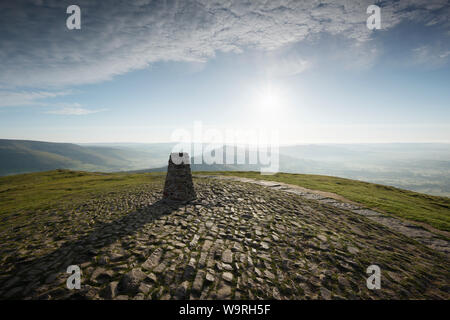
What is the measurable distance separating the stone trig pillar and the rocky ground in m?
1.85

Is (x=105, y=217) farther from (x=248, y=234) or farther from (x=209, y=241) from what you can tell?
(x=248, y=234)

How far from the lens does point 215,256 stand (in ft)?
24.4

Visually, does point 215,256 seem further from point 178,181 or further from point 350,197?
point 350,197

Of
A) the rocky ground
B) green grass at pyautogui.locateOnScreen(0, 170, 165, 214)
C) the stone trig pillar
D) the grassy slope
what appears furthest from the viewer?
green grass at pyautogui.locateOnScreen(0, 170, 165, 214)

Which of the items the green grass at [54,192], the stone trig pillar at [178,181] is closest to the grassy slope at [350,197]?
the green grass at [54,192]

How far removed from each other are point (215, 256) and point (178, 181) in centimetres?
788

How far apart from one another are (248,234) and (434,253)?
30.2ft

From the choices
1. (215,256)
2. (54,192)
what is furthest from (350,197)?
(54,192)

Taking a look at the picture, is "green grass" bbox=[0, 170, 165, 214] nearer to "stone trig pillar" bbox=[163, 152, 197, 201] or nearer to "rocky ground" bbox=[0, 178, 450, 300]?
"rocky ground" bbox=[0, 178, 450, 300]

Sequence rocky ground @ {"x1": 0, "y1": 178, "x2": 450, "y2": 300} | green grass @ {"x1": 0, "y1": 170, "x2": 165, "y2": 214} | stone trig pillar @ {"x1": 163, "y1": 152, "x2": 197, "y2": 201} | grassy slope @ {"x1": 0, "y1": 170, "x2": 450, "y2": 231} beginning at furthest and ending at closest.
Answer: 1. green grass @ {"x1": 0, "y1": 170, "x2": 165, "y2": 214}
2. grassy slope @ {"x1": 0, "y1": 170, "x2": 450, "y2": 231}
3. stone trig pillar @ {"x1": 163, "y1": 152, "x2": 197, "y2": 201}
4. rocky ground @ {"x1": 0, "y1": 178, "x2": 450, "y2": 300}

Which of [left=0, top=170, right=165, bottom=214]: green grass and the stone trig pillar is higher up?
the stone trig pillar

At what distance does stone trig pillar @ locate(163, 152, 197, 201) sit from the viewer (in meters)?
14.1

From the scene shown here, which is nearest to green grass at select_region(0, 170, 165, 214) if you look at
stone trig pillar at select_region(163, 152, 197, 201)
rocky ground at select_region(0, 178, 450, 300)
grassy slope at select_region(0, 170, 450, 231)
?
grassy slope at select_region(0, 170, 450, 231)
